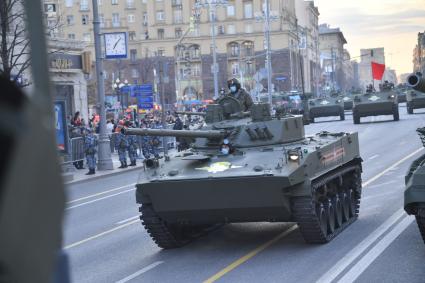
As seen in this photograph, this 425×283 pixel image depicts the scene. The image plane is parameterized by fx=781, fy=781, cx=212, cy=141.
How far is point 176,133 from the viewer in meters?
10.4

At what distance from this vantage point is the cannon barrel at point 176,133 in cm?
1008

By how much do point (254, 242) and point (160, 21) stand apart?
9062cm

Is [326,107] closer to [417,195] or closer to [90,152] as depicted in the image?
[90,152]

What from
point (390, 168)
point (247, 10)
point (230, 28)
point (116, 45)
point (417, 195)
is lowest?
point (390, 168)

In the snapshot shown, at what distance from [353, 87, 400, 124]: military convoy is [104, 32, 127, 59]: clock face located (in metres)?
17.7

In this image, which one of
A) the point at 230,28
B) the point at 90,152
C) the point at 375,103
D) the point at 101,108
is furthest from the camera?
the point at 230,28

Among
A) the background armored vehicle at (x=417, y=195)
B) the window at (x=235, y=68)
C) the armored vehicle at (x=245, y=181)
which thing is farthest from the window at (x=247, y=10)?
the background armored vehicle at (x=417, y=195)

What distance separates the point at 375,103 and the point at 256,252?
3209cm

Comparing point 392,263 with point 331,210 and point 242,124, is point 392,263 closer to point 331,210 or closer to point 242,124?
point 331,210

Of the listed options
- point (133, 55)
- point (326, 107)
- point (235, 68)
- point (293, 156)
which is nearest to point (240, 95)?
point (293, 156)

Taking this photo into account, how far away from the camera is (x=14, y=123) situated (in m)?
1.54

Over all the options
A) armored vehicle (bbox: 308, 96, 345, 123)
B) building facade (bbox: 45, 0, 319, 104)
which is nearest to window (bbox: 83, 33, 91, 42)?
building facade (bbox: 45, 0, 319, 104)

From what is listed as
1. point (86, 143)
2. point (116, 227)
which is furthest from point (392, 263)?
point (86, 143)

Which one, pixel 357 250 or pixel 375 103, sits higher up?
pixel 375 103
